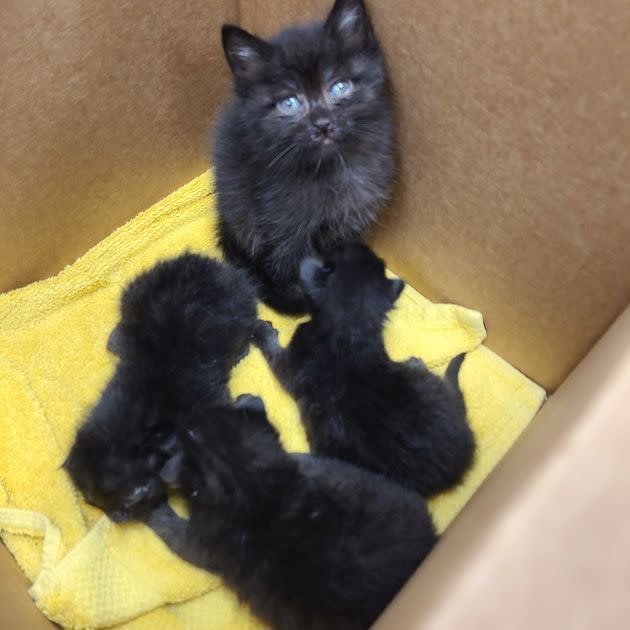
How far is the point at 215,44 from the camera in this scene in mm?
1495

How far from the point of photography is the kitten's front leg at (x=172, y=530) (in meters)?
1.24

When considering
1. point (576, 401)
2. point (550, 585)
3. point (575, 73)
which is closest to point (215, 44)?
point (575, 73)

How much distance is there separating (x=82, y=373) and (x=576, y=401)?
1.08m

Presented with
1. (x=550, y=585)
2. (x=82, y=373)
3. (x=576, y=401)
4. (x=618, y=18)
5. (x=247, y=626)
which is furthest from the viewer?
(x=82, y=373)

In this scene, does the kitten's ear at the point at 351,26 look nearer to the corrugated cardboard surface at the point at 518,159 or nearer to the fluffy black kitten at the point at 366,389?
the corrugated cardboard surface at the point at 518,159

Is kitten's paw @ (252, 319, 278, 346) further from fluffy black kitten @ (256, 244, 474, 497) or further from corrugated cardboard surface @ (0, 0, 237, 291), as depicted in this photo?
corrugated cardboard surface @ (0, 0, 237, 291)

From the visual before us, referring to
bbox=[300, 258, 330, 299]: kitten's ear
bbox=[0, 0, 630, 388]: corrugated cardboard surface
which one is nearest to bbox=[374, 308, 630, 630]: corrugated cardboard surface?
bbox=[0, 0, 630, 388]: corrugated cardboard surface

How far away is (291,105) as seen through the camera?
4.26ft

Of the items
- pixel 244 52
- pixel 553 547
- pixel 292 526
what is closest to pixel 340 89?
pixel 244 52

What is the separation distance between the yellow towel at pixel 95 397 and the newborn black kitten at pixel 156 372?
0.09 metres

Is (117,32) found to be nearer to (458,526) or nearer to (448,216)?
(448,216)

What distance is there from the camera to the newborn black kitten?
4.00ft

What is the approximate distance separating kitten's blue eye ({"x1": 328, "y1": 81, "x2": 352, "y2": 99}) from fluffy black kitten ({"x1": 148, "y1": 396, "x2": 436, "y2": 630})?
60cm

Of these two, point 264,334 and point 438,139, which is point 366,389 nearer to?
point 264,334
